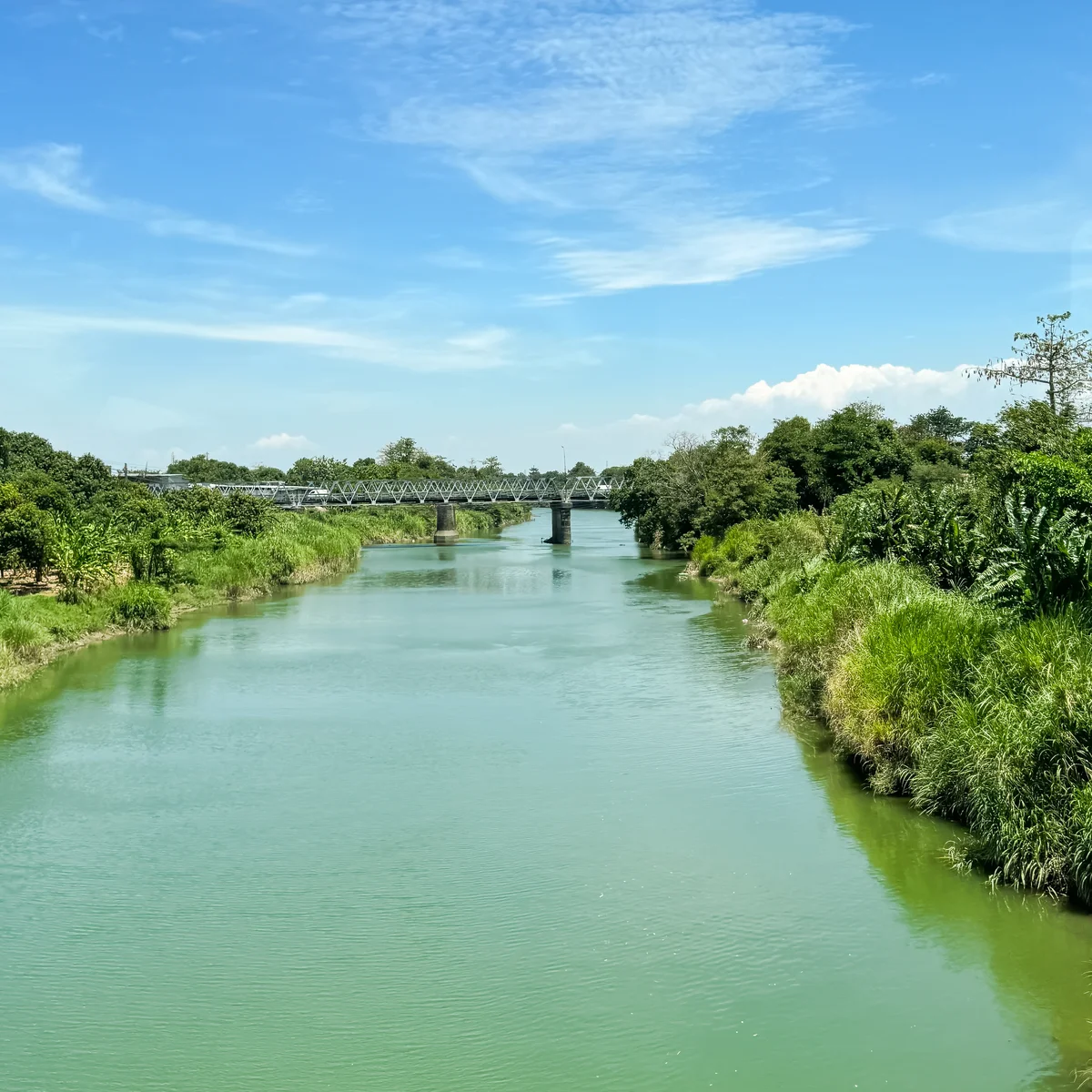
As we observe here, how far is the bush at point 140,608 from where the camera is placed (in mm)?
35781

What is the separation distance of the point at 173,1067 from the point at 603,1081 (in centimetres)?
397

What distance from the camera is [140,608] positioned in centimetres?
3619

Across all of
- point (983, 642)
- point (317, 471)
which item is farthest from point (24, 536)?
point (317, 471)

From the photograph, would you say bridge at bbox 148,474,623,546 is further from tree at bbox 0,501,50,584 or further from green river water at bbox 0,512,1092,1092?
green river water at bbox 0,512,1092,1092

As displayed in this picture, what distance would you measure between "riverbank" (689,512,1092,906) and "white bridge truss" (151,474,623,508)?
71.1 metres

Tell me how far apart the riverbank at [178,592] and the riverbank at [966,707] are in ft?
63.1

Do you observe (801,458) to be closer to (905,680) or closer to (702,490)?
(702,490)

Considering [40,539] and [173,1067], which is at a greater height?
[40,539]

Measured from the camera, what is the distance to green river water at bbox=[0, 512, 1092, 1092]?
1048 cm

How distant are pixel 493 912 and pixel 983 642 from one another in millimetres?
8203

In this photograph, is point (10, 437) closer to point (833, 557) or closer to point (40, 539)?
point (40, 539)

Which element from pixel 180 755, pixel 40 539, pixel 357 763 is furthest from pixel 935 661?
pixel 40 539

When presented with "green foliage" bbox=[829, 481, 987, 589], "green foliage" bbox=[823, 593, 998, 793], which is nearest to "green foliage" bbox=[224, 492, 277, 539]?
"green foliage" bbox=[829, 481, 987, 589]

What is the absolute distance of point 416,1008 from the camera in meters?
11.3
